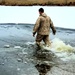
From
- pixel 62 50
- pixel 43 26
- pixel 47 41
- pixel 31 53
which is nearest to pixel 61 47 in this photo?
pixel 62 50

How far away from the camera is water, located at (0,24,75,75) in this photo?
856 centimetres

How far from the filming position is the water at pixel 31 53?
856cm

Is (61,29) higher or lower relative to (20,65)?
lower

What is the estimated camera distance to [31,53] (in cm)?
1017

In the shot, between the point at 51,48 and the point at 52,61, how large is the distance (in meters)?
1.77

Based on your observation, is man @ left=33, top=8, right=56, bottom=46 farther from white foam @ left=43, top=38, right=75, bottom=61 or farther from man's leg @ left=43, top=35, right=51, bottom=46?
white foam @ left=43, top=38, right=75, bottom=61

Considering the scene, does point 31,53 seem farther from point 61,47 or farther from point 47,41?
point 61,47

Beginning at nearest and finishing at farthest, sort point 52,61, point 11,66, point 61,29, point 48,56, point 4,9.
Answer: point 11,66, point 52,61, point 48,56, point 61,29, point 4,9

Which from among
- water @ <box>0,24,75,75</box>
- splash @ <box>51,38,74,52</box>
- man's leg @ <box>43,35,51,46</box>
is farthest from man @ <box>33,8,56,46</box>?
water @ <box>0,24,75,75</box>

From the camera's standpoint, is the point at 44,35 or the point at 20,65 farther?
the point at 44,35

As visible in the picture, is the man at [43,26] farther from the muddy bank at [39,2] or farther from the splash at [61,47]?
the muddy bank at [39,2]

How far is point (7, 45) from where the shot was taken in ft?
37.2

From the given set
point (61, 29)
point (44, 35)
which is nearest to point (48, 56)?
point (44, 35)

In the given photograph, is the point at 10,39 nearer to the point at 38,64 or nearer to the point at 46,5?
the point at 38,64
